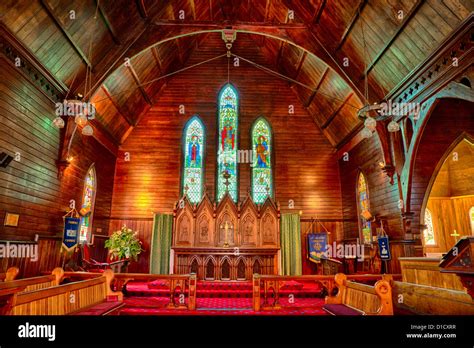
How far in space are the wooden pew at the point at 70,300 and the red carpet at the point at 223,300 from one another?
2.81 ft

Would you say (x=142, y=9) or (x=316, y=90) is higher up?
(x=142, y=9)

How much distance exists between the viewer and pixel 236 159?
1127 centimetres

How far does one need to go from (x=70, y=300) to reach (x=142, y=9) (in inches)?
281

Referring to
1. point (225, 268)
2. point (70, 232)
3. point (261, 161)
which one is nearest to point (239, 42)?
point (261, 161)

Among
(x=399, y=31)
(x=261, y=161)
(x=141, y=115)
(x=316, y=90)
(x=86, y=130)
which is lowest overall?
(x=86, y=130)

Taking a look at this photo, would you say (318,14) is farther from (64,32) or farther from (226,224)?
(226,224)

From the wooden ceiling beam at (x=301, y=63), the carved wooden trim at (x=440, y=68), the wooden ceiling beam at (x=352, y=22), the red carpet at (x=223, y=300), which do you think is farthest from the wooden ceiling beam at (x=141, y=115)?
the carved wooden trim at (x=440, y=68)

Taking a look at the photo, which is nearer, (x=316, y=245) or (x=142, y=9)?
(x=142, y=9)

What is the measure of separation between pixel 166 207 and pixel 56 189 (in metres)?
3.95

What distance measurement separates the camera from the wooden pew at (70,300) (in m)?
2.91

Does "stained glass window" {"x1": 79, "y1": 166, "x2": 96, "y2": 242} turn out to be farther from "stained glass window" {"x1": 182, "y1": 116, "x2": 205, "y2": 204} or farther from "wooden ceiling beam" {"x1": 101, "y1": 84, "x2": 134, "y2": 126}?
"stained glass window" {"x1": 182, "y1": 116, "x2": 205, "y2": 204}

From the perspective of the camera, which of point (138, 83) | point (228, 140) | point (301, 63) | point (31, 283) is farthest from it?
point (228, 140)

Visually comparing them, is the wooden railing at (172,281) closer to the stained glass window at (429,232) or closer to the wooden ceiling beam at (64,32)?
the wooden ceiling beam at (64,32)

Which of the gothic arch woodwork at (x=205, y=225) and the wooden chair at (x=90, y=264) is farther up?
the gothic arch woodwork at (x=205, y=225)
